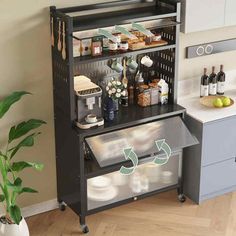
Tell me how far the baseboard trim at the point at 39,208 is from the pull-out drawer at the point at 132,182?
1.29 ft

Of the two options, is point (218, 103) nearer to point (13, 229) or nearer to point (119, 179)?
point (119, 179)

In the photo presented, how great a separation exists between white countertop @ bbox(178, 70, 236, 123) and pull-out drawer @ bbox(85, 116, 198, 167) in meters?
0.17

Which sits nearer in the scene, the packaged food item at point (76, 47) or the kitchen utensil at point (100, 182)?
Answer: the packaged food item at point (76, 47)

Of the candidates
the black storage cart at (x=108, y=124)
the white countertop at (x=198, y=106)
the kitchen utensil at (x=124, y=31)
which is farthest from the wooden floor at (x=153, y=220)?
the kitchen utensil at (x=124, y=31)

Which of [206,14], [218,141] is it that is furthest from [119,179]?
[206,14]

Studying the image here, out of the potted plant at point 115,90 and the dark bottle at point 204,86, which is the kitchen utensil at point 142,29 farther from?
the dark bottle at point 204,86

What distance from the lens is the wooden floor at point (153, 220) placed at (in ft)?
13.6

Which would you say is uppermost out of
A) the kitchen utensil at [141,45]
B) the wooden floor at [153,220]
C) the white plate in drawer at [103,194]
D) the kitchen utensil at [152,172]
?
the kitchen utensil at [141,45]

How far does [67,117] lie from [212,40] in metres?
1.36

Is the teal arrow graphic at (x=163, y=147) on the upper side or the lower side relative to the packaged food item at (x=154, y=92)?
lower

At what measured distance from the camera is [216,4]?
4227 millimetres

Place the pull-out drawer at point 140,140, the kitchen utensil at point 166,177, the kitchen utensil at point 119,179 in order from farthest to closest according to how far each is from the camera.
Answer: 1. the kitchen utensil at point 166,177
2. the kitchen utensil at point 119,179
3. the pull-out drawer at point 140,140

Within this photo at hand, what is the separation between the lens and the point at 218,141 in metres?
4.34

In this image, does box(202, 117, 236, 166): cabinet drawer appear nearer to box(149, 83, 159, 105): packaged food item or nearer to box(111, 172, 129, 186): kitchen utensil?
box(149, 83, 159, 105): packaged food item
